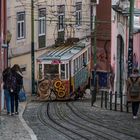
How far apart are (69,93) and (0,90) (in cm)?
1571

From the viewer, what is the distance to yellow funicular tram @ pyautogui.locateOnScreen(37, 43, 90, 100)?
37.3m

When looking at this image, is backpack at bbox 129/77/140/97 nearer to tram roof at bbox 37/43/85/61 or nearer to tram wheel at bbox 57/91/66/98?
tram roof at bbox 37/43/85/61

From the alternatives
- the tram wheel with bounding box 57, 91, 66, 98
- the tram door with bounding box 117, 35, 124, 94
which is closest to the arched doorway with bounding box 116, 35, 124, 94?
the tram door with bounding box 117, 35, 124, 94

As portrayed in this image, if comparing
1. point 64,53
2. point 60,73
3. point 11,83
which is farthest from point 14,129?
point 64,53

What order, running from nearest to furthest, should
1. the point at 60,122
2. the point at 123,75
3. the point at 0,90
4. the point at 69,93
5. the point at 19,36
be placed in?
1. the point at 60,122
2. the point at 0,90
3. the point at 123,75
4. the point at 69,93
5. the point at 19,36

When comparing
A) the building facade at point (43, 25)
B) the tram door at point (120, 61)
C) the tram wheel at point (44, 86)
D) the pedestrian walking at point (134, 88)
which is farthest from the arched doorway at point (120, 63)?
the building facade at point (43, 25)

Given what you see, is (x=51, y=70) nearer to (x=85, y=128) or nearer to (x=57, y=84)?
(x=57, y=84)

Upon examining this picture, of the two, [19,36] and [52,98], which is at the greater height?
[19,36]

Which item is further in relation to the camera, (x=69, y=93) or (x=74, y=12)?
(x=74, y=12)

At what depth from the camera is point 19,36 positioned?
48.0 m

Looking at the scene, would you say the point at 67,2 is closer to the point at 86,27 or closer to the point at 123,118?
the point at 86,27

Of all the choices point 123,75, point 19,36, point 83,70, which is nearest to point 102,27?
point 19,36

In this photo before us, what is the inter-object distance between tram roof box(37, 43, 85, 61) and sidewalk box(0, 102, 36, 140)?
16.4 m

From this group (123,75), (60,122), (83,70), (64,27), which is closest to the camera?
(60,122)
